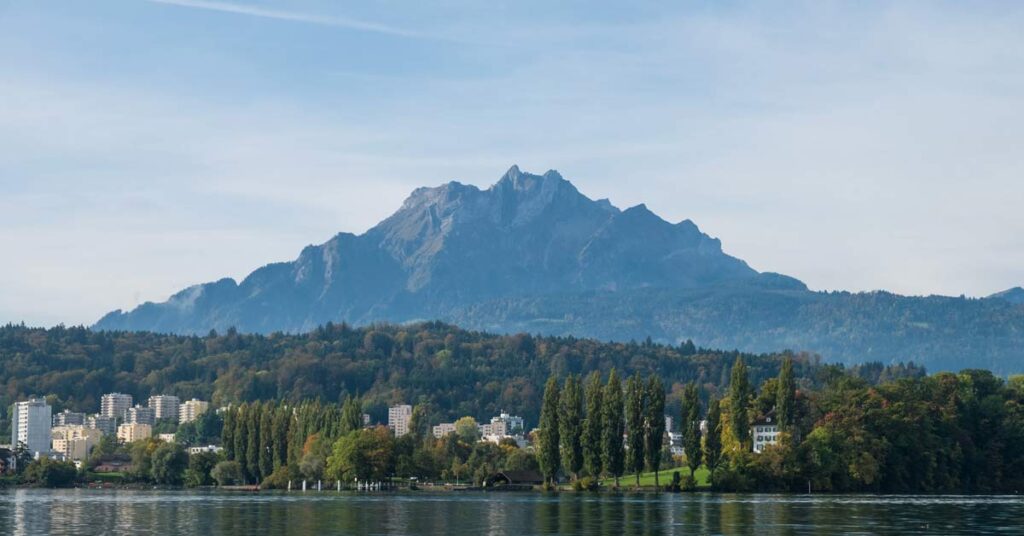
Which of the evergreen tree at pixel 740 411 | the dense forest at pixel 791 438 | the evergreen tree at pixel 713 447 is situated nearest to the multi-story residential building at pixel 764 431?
the dense forest at pixel 791 438

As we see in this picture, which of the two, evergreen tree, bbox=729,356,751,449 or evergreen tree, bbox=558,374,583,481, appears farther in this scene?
evergreen tree, bbox=729,356,751,449

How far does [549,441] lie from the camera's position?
16850 centimetres

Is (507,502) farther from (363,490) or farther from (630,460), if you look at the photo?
(363,490)

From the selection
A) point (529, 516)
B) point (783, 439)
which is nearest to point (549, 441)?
point (783, 439)

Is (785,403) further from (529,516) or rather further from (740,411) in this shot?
(529,516)

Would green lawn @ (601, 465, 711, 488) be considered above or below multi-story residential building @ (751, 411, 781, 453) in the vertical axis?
below

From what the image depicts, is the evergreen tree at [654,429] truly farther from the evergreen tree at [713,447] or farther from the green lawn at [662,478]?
the evergreen tree at [713,447]

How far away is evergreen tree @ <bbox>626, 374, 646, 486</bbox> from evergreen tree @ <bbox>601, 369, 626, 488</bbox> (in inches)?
30.5

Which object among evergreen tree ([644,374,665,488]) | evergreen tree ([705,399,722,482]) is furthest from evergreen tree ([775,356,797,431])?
evergreen tree ([644,374,665,488])

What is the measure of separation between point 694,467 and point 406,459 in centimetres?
4017

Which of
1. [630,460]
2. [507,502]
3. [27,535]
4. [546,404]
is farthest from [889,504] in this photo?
[27,535]

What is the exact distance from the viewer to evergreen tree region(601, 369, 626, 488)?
530 feet

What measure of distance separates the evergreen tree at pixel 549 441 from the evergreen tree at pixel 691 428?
562 inches

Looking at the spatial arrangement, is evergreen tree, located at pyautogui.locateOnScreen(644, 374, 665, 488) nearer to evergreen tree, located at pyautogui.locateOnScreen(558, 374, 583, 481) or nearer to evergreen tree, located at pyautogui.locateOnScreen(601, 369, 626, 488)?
evergreen tree, located at pyautogui.locateOnScreen(601, 369, 626, 488)
